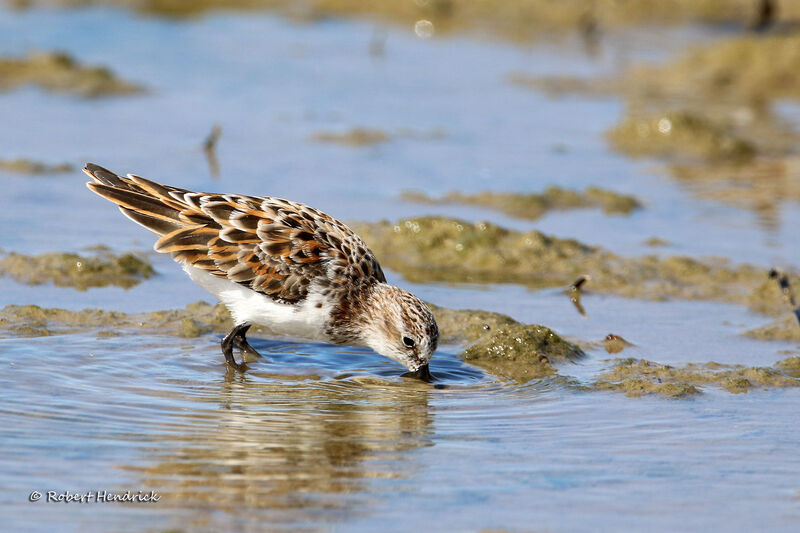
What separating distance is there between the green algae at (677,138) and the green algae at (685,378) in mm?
7669

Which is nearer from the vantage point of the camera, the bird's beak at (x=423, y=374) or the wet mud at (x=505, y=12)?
the bird's beak at (x=423, y=374)

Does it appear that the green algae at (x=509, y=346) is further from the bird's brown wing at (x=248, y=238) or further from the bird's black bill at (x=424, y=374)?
the bird's brown wing at (x=248, y=238)

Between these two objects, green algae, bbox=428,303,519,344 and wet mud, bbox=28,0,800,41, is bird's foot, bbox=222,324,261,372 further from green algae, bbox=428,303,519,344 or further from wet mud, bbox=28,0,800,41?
wet mud, bbox=28,0,800,41

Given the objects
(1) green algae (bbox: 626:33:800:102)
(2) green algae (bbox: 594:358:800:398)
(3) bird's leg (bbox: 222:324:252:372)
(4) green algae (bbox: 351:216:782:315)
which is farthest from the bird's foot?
(1) green algae (bbox: 626:33:800:102)

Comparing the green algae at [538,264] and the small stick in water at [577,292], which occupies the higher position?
the green algae at [538,264]

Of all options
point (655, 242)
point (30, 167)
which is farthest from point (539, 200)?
point (30, 167)

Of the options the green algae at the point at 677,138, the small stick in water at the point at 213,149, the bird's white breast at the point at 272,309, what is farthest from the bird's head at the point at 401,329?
the green algae at the point at 677,138

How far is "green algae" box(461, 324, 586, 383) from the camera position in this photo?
889 cm

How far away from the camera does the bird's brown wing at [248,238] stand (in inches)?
340

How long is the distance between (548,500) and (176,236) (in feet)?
12.6

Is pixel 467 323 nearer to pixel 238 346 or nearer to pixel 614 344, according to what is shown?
pixel 614 344

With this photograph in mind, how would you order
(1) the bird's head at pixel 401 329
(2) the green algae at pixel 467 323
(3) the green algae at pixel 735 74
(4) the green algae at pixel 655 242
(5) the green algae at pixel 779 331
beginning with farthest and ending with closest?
(3) the green algae at pixel 735 74
(4) the green algae at pixel 655 242
(5) the green algae at pixel 779 331
(2) the green algae at pixel 467 323
(1) the bird's head at pixel 401 329

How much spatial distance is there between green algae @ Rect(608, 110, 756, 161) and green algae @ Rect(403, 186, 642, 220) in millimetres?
2656

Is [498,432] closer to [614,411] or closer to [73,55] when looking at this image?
[614,411]
